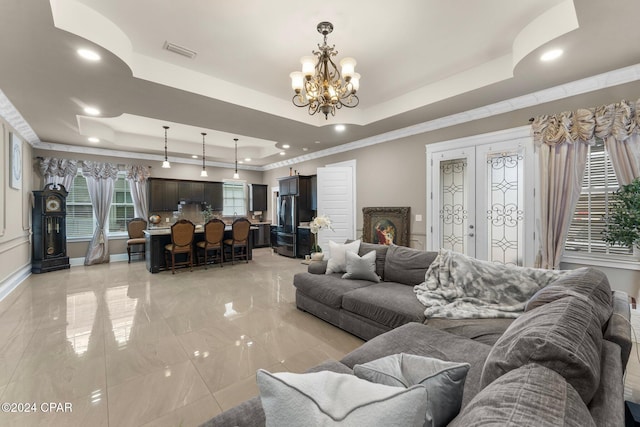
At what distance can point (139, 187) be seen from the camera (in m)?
7.20

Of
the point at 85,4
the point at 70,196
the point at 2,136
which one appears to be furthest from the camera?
the point at 70,196

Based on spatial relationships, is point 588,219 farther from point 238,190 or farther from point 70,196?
point 70,196

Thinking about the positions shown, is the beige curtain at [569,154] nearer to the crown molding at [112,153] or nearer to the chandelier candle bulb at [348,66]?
the chandelier candle bulb at [348,66]

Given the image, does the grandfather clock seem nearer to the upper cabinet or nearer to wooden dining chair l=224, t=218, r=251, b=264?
the upper cabinet

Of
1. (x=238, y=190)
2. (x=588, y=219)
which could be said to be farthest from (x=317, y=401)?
(x=238, y=190)

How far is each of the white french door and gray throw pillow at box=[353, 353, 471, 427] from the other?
3325 mm

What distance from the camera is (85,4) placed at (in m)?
2.34

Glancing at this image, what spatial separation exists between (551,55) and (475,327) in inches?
107

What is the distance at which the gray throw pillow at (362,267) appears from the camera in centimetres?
323

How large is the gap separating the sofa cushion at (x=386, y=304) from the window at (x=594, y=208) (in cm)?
231

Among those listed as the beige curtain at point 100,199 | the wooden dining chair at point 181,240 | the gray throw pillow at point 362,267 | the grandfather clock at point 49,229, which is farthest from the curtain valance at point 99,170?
the gray throw pillow at point 362,267

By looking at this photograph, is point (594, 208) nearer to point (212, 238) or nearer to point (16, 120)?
point (212, 238)

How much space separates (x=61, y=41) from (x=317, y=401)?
11.3ft

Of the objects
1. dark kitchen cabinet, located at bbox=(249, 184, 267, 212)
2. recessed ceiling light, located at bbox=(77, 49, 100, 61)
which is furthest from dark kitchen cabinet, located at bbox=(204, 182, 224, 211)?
recessed ceiling light, located at bbox=(77, 49, 100, 61)
